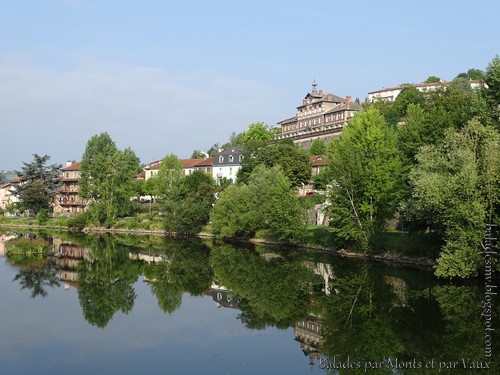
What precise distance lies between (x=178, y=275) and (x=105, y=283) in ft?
18.6

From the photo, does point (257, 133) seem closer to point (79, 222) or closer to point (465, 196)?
point (79, 222)

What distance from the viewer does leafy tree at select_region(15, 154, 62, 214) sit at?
94.1 meters

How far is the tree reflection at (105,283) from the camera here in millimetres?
28688

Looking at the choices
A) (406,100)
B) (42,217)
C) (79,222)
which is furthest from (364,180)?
(42,217)

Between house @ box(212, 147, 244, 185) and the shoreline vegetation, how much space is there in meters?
25.8

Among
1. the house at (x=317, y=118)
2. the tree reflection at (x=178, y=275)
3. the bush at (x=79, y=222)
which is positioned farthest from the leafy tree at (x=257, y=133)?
the tree reflection at (x=178, y=275)

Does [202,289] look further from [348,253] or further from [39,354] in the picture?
[348,253]

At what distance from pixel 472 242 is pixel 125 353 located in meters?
22.0

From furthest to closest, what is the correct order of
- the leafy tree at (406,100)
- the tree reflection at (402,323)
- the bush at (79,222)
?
the leafy tree at (406,100) < the bush at (79,222) < the tree reflection at (402,323)

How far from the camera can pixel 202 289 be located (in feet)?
116

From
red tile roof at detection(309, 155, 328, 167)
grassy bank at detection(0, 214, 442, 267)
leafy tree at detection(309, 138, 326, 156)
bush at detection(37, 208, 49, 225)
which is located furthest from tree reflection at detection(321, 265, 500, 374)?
bush at detection(37, 208, 49, 225)

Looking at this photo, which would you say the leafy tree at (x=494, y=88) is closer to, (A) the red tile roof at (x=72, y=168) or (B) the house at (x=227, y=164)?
(B) the house at (x=227, y=164)

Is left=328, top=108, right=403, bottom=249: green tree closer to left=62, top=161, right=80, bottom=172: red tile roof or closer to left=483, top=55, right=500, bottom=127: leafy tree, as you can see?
left=483, top=55, right=500, bottom=127: leafy tree

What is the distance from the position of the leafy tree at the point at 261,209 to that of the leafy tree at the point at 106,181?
22.4 m
